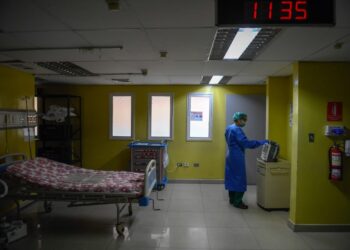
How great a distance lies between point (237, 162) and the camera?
14.5 ft

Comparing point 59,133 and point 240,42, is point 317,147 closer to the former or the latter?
point 240,42

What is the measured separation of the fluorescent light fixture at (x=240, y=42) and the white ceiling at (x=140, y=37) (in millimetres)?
227

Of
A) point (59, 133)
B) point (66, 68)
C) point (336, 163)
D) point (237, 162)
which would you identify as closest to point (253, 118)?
point (237, 162)

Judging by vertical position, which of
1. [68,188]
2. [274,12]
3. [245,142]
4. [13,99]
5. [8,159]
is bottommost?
[68,188]

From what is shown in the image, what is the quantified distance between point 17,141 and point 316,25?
4.12 m

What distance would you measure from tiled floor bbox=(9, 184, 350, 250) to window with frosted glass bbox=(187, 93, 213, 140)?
67.8 inches

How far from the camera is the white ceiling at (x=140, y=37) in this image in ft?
6.15

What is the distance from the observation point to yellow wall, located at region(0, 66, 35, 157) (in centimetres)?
379

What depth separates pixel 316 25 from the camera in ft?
5.42

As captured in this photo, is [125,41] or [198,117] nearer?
[125,41]

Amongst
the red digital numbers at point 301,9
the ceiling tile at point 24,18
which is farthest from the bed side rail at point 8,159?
the red digital numbers at point 301,9

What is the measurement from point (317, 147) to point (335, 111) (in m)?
0.50

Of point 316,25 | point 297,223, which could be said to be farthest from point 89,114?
point 316,25

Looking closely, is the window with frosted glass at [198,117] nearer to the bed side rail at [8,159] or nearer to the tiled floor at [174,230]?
the tiled floor at [174,230]
